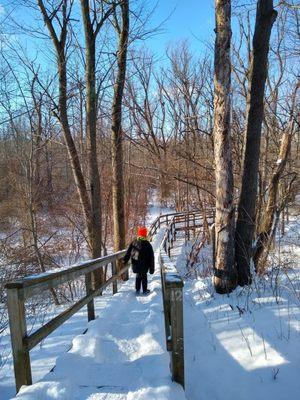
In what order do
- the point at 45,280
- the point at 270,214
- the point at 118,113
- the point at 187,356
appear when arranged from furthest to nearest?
1. the point at 118,113
2. the point at 270,214
3. the point at 187,356
4. the point at 45,280

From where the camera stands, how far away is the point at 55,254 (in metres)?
21.2

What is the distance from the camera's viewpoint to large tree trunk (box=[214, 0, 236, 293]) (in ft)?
22.0

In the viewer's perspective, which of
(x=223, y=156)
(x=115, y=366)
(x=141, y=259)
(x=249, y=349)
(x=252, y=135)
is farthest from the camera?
(x=141, y=259)

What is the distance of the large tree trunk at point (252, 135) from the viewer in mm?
7152

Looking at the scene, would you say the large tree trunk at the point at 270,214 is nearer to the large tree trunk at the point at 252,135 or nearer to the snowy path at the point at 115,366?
the large tree trunk at the point at 252,135

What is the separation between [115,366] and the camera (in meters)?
3.64

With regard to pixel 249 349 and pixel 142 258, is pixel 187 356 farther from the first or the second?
pixel 142 258

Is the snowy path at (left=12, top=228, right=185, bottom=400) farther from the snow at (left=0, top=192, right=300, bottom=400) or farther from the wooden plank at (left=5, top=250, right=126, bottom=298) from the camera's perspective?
the wooden plank at (left=5, top=250, right=126, bottom=298)

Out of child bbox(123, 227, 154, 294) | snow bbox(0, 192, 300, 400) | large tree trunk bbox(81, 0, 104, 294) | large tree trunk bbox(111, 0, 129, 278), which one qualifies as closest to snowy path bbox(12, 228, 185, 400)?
snow bbox(0, 192, 300, 400)

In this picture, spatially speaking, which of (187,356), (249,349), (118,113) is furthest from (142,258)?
(118,113)

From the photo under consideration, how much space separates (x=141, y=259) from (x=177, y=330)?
473 cm

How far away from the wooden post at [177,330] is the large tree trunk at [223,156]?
12.4 ft

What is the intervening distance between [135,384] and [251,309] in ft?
9.33

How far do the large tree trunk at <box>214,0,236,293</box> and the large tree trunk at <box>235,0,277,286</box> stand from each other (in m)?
0.42
